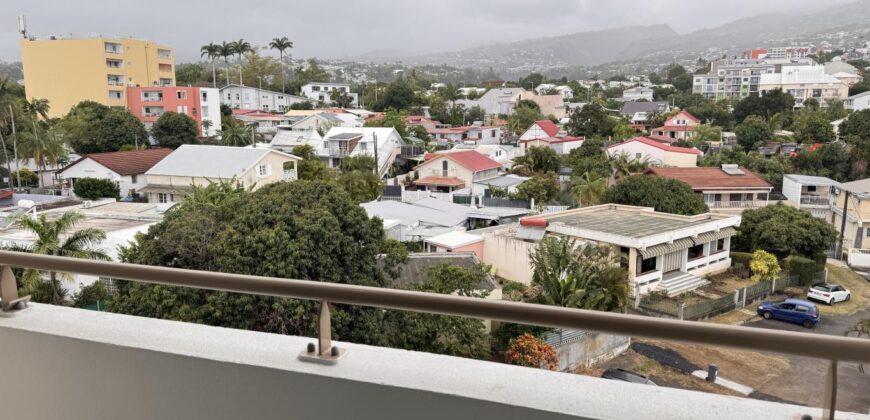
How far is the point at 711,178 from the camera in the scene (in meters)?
19.8

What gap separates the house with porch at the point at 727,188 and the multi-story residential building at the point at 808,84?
99.0 ft

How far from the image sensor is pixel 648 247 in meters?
12.5

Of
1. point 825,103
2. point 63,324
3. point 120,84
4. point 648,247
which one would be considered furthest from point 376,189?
point 825,103

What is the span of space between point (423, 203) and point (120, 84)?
23631mm

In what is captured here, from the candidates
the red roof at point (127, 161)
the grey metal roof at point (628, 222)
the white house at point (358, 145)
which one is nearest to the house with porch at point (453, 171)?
the white house at point (358, 145)

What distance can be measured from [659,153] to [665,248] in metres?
12.7

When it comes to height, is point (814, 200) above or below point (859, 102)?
below

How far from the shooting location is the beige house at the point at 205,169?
64.1 ft

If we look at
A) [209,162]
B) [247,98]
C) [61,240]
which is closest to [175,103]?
[209,162]

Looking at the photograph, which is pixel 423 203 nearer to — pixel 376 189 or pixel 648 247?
pixel 376 189

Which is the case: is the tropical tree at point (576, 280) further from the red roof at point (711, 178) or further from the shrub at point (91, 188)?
the shrub at point (91, 188)

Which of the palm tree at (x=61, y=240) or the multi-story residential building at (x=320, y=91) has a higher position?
the multi-story residential building at (x=320, y=91)

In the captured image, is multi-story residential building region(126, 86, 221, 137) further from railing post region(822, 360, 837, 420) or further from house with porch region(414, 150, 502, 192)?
railing post region(822, 360, 837, 420)

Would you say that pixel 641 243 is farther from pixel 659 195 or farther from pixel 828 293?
pixel 659 195
